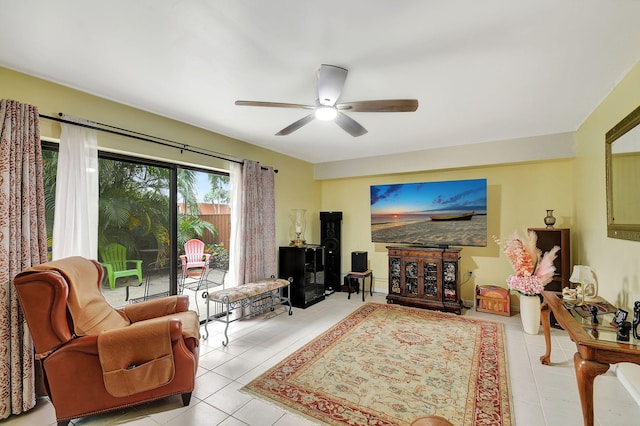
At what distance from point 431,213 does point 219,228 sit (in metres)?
3.20

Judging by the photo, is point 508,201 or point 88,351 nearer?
point 88,351

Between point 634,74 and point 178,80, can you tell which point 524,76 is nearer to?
point 634,74

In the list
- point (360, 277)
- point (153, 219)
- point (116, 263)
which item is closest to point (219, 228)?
point (153, 219)

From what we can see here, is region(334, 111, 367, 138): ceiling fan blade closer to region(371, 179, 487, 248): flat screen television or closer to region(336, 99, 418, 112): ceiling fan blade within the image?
region(336, 99, 418, 112): ceiling fan blade

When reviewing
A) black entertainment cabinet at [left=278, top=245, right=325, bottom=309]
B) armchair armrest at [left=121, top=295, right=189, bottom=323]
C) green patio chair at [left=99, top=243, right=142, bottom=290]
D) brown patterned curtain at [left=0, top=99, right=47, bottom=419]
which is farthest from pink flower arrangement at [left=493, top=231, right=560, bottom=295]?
brown patterned curtain at [left=0, top=99, right=47, bottom=419]

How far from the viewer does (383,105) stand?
209cm

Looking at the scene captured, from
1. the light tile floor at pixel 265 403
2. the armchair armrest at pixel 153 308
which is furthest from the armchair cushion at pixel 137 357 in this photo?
the armchair armrest at pixel 153 308

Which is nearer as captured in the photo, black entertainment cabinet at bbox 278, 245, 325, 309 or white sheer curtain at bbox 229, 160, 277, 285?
white sheer curtain at bbox 229, 160, 277, 285

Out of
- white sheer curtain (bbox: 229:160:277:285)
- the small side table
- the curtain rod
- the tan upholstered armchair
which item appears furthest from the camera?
the small side table

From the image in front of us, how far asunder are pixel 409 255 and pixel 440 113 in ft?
7.15

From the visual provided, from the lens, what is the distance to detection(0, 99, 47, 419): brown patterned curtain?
→ 1.93m

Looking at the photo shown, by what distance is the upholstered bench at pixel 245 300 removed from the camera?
3.21 m

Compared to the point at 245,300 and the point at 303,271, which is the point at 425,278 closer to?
the point at 303,271

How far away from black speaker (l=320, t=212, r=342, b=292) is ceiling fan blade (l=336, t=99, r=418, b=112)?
321cm
